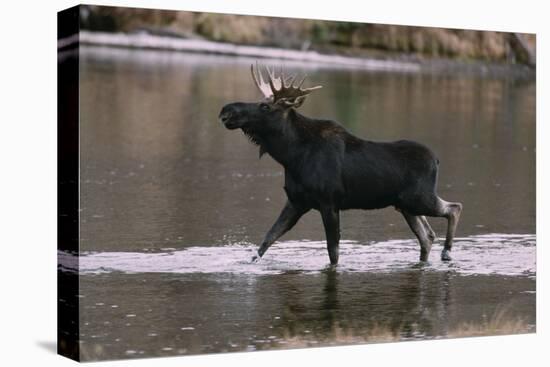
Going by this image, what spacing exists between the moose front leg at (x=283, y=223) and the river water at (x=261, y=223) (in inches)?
3.6

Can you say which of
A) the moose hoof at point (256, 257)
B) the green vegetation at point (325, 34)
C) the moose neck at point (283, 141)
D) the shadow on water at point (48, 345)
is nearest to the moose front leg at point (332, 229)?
the moose neck at point (283, 141)

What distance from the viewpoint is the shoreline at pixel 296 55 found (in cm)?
1147

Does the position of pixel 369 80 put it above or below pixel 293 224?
above

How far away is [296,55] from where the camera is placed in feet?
41.2

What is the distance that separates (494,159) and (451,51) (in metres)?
1.29

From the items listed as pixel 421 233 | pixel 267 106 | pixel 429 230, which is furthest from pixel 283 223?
pixel 429 230

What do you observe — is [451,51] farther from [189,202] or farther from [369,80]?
[189,202]

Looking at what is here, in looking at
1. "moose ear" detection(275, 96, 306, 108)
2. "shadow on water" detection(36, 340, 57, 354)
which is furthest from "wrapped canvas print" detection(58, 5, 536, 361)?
"shadow on water" detection(36, 340, 57, 354)

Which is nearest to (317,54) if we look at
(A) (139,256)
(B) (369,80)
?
(B) (369,80)

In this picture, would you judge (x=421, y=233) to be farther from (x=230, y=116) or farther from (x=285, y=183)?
(x=230, y=116)

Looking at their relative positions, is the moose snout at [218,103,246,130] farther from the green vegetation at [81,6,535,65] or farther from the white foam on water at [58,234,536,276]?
the white foam on water at [58,234,536,276]

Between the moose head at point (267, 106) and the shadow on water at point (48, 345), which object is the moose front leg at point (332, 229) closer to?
the moose head at point (267, 106)

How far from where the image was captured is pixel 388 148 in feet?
41.9

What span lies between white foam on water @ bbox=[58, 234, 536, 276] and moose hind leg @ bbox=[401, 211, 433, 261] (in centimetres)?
6
